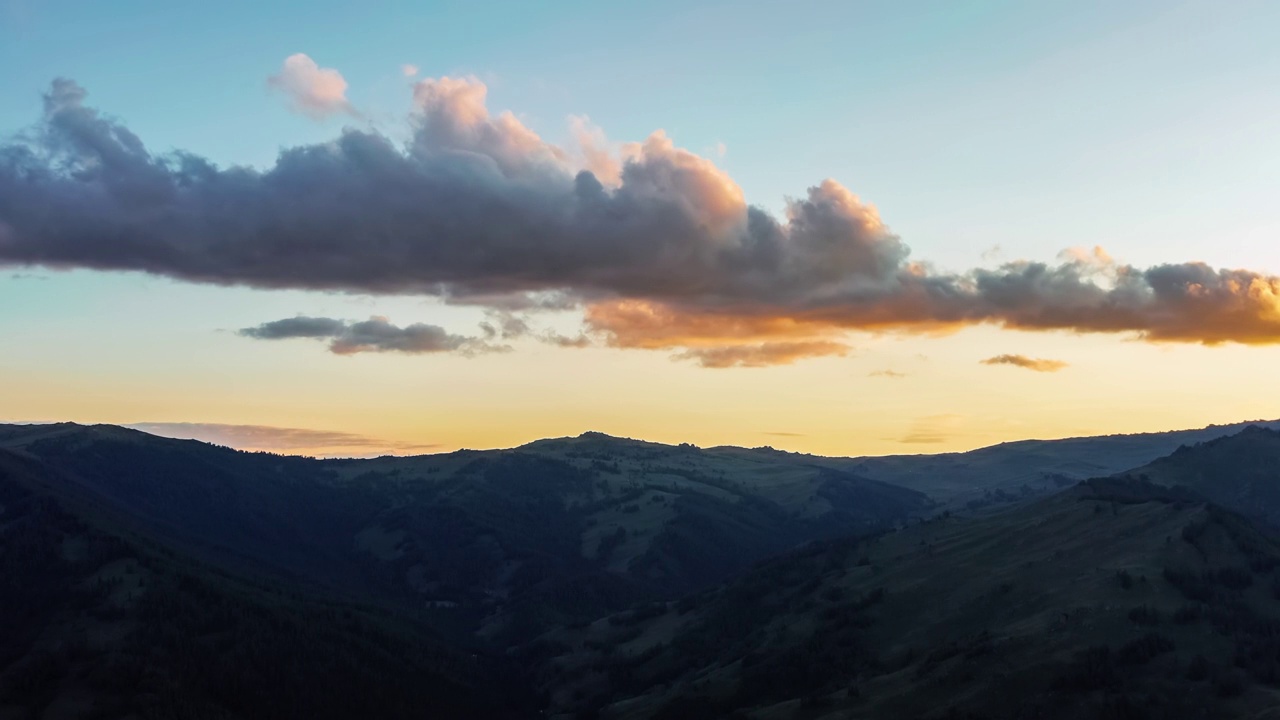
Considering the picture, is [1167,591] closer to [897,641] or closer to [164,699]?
[897,641]

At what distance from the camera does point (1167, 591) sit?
15325 cm

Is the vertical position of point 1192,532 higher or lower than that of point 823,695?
higher

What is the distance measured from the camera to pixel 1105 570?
169 meters

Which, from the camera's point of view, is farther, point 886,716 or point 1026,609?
point 1026,609

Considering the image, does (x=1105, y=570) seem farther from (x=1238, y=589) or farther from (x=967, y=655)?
(x=967, y=655)

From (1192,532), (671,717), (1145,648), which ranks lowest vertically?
(671,717)

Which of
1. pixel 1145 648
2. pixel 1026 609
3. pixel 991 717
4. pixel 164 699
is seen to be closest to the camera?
pixel 991 717

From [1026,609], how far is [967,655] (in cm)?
2766

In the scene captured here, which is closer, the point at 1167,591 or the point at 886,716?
the point at 886,716

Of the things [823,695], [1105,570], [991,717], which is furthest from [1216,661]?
[823,695]

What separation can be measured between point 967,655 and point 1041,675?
15.5 meters

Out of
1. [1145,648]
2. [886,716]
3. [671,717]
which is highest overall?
[1145,648]

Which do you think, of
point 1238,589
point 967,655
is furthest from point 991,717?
point 1238,589

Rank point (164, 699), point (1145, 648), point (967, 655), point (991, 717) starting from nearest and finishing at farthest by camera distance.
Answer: point (991, 717) → point (1145, 648) → point (967, 655) → point (164, 699)
